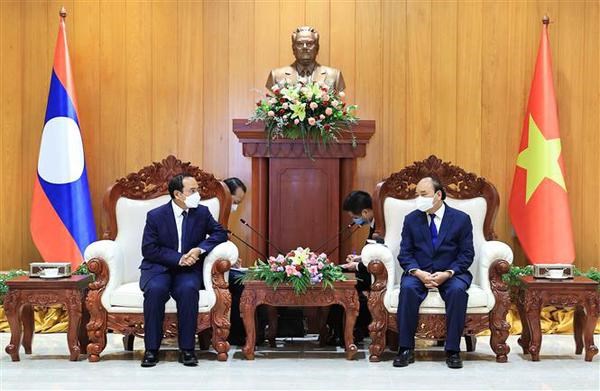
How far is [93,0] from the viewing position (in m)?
7.20

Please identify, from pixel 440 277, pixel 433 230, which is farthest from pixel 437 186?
pixel 440 277

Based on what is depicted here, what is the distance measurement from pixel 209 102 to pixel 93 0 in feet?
3.98

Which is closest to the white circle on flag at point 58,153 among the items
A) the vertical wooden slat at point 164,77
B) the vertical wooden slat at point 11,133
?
the vertical wooden slat at point 11,133

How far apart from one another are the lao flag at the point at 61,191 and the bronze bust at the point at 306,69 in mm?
1519

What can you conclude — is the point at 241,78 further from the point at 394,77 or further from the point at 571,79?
the point at 571,79

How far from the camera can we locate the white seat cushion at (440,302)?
537cm

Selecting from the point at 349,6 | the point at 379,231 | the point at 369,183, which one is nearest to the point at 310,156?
the point at 379,231

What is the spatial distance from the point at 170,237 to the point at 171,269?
21cm

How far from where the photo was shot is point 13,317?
5422 millimetres

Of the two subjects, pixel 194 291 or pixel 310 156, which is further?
pixel 310 156

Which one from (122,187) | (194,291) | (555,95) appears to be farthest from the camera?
(555,95)

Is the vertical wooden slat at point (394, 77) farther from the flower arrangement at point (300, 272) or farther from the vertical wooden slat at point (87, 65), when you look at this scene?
the vertical wooden slat at point (87, 65)

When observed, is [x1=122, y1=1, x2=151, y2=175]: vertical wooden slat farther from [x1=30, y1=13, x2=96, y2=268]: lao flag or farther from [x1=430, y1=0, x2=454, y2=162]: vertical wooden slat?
[x1=430, y1=0, x2=454, y2=162]: vertical wooden slat

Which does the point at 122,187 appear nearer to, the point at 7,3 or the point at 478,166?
the point at 7,3
